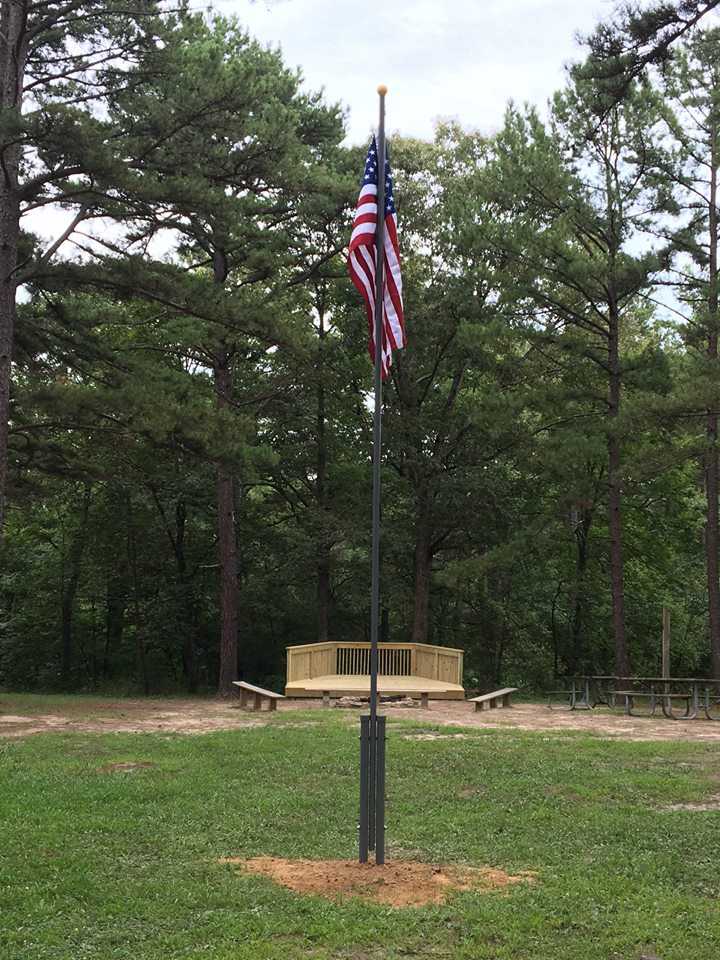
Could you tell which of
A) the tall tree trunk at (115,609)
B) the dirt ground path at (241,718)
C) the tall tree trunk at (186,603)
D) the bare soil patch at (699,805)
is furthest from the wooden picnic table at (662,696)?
the tall tree trunk at (115,609)

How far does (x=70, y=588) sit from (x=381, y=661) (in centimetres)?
946

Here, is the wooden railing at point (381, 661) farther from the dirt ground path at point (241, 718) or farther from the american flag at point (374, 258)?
the american flag at point (374, 258)

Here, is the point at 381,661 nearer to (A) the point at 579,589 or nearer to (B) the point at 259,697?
(B) the point at 259,697

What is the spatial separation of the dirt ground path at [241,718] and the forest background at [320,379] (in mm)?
3255

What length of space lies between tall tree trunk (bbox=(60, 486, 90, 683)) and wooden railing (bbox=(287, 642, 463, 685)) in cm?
822

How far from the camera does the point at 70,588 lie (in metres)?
23.8

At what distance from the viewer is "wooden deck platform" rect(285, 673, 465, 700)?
50.5ft

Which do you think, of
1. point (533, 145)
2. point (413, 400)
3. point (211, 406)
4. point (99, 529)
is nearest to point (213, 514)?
point (99, 529)

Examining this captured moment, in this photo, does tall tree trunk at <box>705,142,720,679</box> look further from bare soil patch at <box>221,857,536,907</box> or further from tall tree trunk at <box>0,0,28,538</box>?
bare soil patch at <box>221,857,536,907</box>

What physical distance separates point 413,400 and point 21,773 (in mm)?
15005

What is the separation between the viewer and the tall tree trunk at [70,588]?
23.2 metres

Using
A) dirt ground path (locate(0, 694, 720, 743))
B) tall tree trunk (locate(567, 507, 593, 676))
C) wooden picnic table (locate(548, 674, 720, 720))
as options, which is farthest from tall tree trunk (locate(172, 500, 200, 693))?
tall tree trunk (locate(567, 507, 593, 676))

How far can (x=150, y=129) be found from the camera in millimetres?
12055

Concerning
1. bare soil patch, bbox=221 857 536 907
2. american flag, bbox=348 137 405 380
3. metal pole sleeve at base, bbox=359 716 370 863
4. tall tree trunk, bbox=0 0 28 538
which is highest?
tall tree trunk, bbox=0 0 28 538
